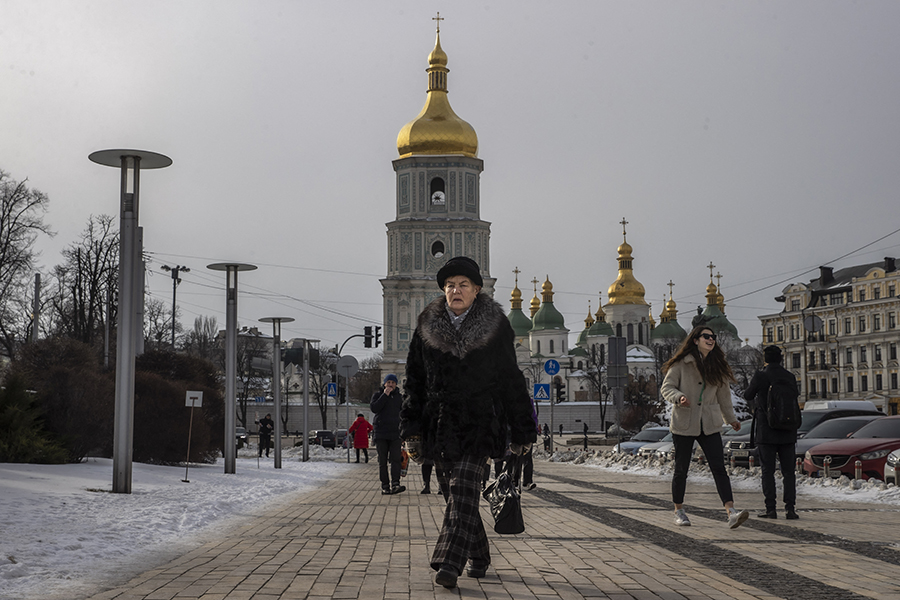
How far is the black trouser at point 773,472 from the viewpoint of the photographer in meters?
10.3

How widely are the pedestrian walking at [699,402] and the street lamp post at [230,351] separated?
37.9 ft

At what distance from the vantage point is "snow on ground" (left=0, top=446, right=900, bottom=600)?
253 inches

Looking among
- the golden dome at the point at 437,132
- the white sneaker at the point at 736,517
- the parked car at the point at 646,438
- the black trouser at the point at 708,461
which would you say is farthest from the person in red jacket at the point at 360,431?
the golden dome at the point at 437,132

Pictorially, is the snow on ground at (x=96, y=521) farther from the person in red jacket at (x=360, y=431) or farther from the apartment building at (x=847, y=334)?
the apartment building at (x=847, y=334)

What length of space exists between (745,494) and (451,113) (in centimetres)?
7875

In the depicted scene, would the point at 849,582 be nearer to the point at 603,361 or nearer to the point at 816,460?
the point at 816,460

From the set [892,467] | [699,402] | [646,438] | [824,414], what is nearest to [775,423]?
[699,402]

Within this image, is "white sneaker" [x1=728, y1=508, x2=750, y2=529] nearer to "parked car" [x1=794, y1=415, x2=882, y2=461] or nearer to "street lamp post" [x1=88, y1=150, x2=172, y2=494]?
"street lamp post" [x1=88, y1=150, x2=172, y2=494]

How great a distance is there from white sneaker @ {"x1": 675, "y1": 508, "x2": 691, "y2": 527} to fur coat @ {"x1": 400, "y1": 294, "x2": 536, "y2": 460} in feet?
→ 13.3

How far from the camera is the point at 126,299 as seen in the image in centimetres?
1338

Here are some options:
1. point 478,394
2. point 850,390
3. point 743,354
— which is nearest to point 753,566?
point 478,394

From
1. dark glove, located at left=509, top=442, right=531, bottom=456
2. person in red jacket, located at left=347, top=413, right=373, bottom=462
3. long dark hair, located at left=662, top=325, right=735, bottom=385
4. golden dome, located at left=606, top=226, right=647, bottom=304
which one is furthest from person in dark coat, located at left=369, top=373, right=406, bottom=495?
golden dome, located at left=606, top=226, right=647, bottom=304

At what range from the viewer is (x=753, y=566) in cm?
679

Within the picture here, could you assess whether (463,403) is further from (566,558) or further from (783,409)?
(783,409)
